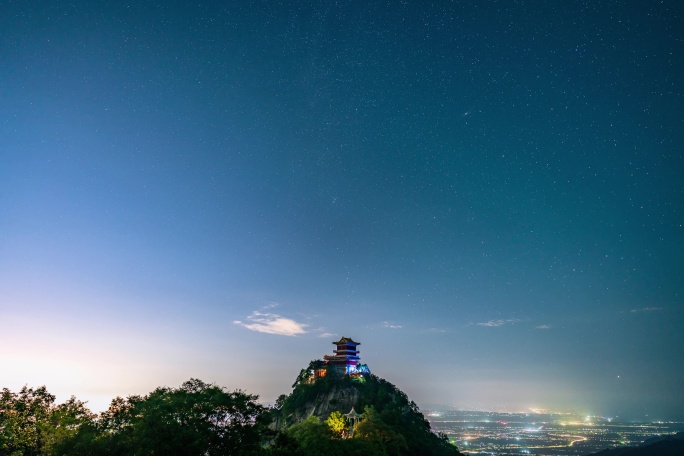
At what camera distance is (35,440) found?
28562 millimetres

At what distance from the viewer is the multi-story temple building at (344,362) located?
90.5m

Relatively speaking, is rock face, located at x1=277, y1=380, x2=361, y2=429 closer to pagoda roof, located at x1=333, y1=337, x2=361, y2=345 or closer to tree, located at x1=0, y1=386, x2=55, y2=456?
pagoda roof, located at x1=333, y1=337, x2=361, y2=345

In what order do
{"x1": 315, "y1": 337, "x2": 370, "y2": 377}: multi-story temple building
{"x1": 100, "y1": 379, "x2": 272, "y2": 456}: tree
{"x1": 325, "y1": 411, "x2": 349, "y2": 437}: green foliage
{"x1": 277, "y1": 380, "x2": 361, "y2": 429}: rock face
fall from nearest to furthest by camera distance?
1. {"x1": 100, "y1": 379, "x2": 272, "y2": 456}: tree
2. {"x1": 325, "y1": 411, "x2": 349, "y2": 437}: green foliage
3. {"x1": 277, "y1": 380, "x2": 361, "y2": 429}: rock face
4. {"x1": 315, "y1": 337, "x2": 370, "y2": 377}: multi-story temple building

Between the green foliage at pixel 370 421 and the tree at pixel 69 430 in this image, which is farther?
the green foliage at pixel 370 421

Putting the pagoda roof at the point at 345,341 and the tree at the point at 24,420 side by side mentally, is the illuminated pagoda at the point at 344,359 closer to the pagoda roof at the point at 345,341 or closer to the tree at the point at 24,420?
the pagoda roof at the point at 345,341

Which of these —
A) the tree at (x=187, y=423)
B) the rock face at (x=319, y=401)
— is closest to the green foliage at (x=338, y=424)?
the rock face at (x=319, y=401)

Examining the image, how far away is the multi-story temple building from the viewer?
3563 inches

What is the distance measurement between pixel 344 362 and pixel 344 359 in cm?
64

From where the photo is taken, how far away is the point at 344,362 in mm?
91000

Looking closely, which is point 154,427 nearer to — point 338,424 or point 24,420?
point 24,420

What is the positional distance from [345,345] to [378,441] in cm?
4428

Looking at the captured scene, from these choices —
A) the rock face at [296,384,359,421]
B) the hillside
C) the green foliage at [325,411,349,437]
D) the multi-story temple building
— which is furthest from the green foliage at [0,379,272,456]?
the multi-story temple building

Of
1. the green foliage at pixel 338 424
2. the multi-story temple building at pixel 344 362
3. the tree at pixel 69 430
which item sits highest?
the multi-story temple building at pixel 344 362

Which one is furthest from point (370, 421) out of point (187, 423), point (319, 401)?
point (187, 423)
